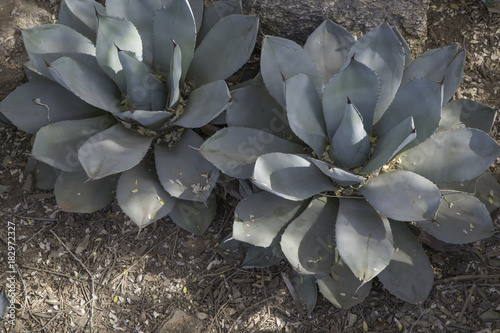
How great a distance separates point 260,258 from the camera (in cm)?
199

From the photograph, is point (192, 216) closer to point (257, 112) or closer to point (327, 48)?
point (257, 112)

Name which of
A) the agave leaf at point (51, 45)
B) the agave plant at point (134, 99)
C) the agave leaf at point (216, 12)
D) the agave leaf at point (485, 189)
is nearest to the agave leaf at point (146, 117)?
the agave plant at point (134, 99)

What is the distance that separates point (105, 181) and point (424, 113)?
4.33 feet

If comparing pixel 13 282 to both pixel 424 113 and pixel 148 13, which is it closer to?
pixel 148 13

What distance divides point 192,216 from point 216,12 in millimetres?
890

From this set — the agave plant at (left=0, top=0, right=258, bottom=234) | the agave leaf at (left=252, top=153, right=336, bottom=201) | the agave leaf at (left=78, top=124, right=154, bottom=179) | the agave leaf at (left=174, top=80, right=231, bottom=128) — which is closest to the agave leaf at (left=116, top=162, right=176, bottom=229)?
the agave plant at (left=0, top=0, right=258, bottom=234)

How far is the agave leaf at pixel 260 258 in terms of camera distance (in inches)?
→ 78.3

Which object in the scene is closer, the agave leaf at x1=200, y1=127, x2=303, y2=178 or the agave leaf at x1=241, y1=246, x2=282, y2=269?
the agave leaf at x1=200, y1=127, x2=303, y2=178

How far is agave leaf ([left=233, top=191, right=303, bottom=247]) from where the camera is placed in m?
1.74

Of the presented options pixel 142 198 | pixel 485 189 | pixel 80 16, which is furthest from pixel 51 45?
pixel 485 189

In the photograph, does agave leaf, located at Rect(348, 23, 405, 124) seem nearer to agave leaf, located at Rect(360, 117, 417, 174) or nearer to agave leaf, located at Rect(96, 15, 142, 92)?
agave leaf, located at Rect(360, 117, 417, 174)

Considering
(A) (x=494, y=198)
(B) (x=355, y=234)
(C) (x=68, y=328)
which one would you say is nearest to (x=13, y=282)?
(C) (x=68, y=328)

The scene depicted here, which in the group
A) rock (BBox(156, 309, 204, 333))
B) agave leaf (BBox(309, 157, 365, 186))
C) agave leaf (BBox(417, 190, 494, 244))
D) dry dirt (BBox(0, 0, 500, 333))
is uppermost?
agave leaf (BBox(309, 157, 365, 186))

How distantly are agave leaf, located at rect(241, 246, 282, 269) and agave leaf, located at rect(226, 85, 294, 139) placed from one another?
48 centimetres
